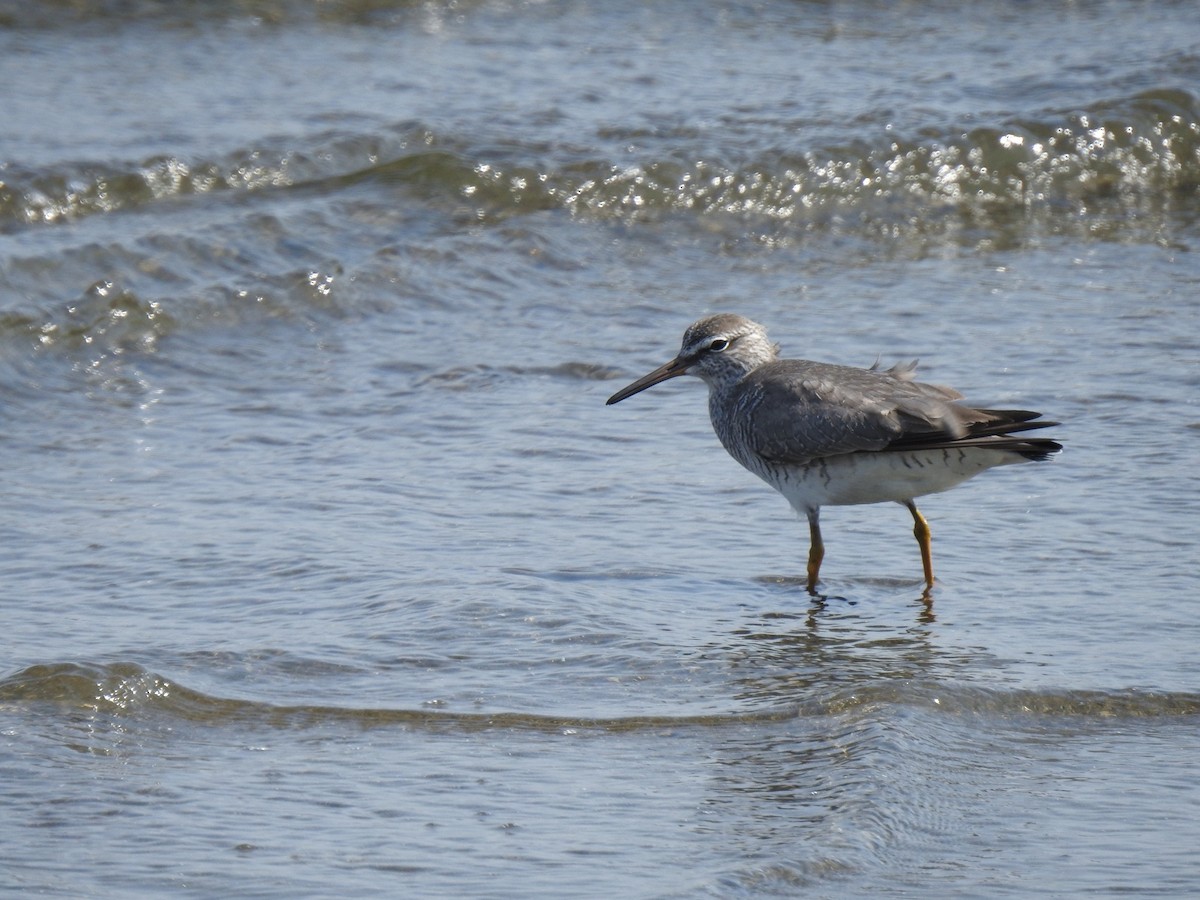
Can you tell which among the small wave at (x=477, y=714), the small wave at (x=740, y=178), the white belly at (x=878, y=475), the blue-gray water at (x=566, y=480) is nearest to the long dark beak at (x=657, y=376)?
the blue-gray water at (x=566, y=480)

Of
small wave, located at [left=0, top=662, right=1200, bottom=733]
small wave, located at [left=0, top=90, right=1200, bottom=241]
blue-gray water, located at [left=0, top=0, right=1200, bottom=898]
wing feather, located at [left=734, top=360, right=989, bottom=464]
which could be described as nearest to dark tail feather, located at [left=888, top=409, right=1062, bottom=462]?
wing feather, located at [left=734, top=360, right=989, bottom=464]

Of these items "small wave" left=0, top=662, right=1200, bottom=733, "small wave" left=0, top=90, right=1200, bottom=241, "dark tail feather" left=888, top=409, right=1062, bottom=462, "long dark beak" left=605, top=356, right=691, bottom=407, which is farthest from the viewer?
"small wave" left=0, top=90, right=1200, bottom=241

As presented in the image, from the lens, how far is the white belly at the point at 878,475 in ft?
19.5

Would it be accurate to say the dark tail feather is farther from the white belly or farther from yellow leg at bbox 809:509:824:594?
yellow leg at bbox 809:509:824:594

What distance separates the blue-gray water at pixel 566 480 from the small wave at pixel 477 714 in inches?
0.6

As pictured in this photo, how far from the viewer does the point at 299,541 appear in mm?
6145

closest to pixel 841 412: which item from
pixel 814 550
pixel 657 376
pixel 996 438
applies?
pixel 814 550

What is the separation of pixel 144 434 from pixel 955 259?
488cm

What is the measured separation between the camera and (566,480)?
6816mm

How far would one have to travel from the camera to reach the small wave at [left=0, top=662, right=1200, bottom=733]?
15.7 ft

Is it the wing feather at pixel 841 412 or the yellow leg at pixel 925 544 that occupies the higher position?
the wing feather at pixel 841 412

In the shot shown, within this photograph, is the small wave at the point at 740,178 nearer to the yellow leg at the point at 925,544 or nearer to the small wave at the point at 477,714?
the yellow leg at the point at 925,544

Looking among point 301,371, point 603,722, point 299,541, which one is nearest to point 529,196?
point 301,371

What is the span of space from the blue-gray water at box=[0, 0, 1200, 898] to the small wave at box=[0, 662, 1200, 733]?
14mm
